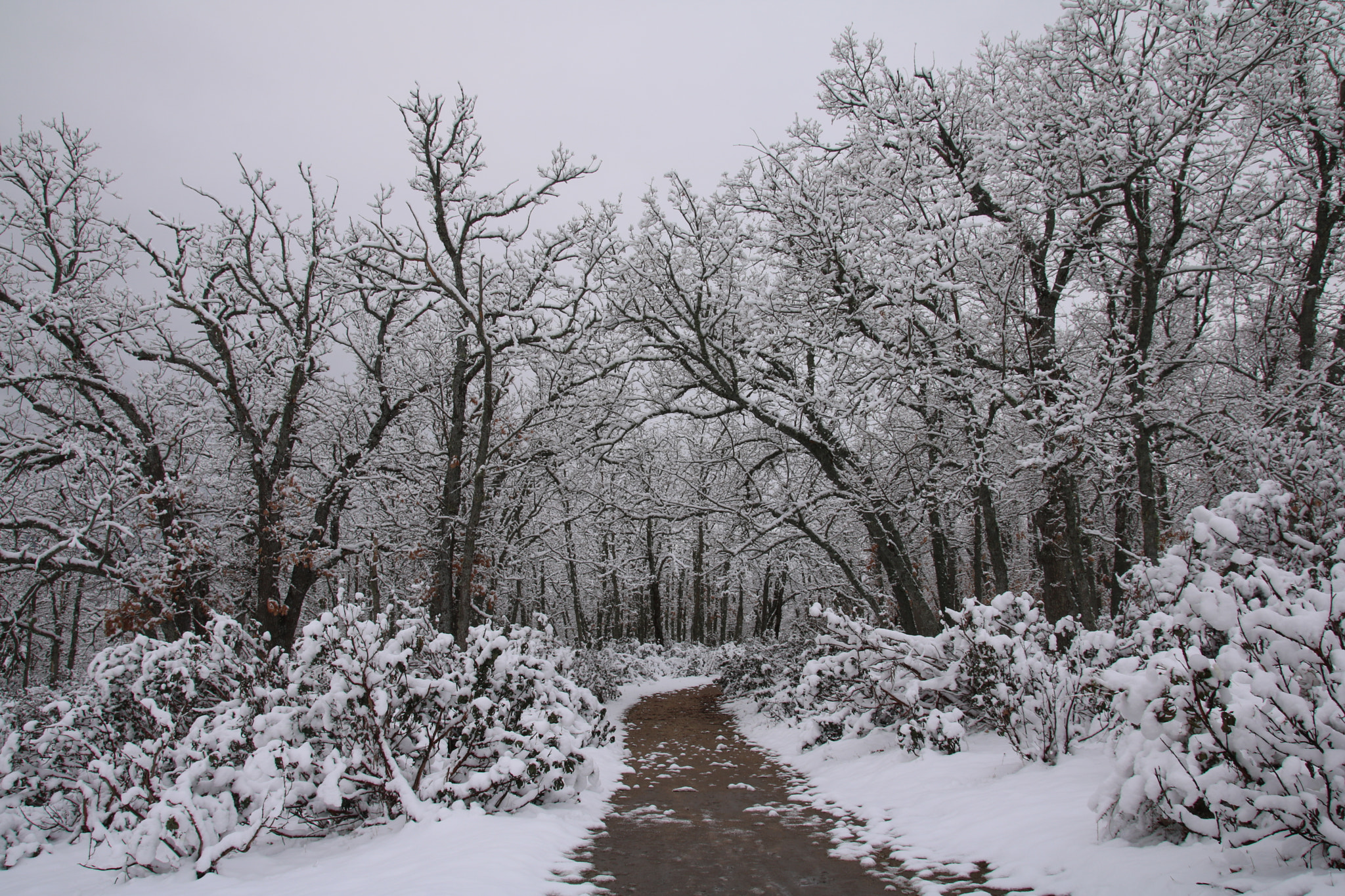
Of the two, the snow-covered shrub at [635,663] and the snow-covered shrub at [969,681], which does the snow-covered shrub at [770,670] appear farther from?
the snow-covered shrub at [635,663]

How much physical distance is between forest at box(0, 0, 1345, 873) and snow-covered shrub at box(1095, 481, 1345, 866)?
2cm

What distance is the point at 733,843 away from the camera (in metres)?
4.52

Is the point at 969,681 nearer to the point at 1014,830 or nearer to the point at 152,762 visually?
the point at 1014,830

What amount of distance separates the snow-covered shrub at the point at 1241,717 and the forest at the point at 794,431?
0.02 meters

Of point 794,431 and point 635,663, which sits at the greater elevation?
point 794,431

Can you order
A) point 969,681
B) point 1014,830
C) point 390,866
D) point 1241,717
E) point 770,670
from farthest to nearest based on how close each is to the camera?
point 770,670
point 969,681
point 1014,830
point 390,866
point 1241,717

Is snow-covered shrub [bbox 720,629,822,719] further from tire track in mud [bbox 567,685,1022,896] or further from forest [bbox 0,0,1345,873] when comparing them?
tire track in mud [bbox 567,685,1022,896]

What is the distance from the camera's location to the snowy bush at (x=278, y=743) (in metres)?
4.18

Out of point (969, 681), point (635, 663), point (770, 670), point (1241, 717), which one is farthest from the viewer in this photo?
point (635, 663)

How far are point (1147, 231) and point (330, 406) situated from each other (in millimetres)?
16192

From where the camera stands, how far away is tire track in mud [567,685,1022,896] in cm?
364

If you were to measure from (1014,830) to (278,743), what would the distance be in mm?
4638

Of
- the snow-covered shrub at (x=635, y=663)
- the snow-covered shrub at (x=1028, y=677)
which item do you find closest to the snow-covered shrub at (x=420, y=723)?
the snow-covered shrub at (x=1028, y=677)

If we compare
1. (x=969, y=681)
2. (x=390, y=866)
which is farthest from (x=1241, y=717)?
(x=390, y=866)
